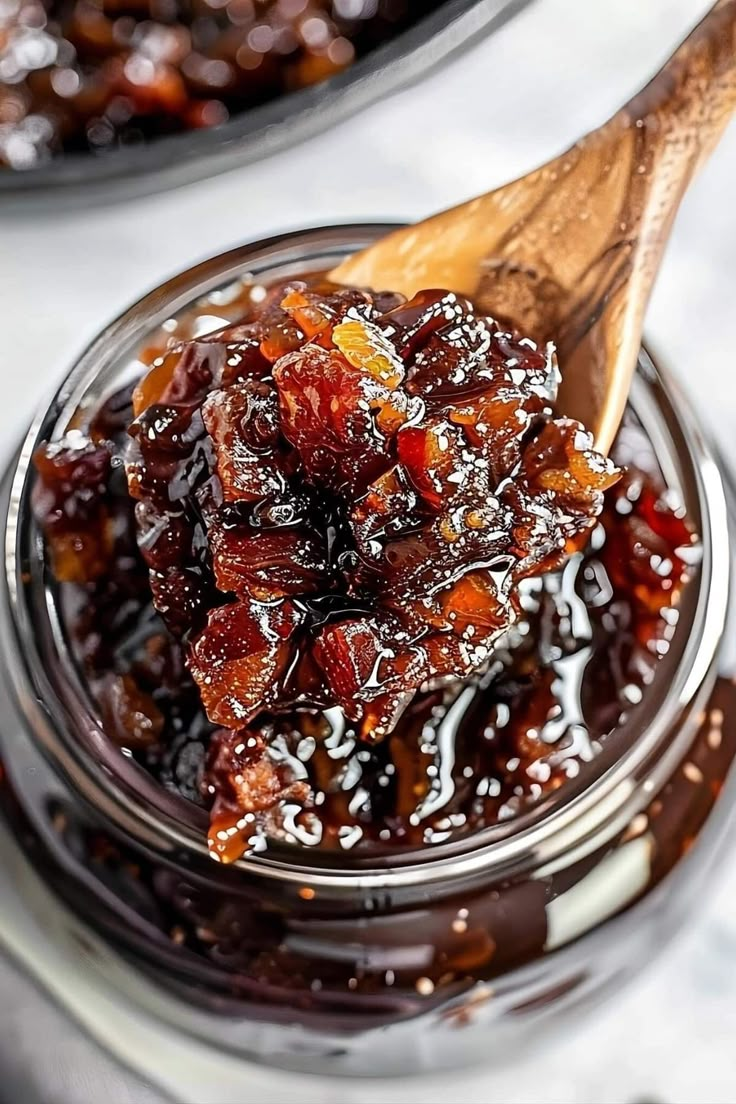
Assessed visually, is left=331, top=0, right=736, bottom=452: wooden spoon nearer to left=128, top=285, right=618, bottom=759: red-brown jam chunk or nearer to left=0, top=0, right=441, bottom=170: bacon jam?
left=128, top=285, right=618, bottom=759: red-brown jam chunk


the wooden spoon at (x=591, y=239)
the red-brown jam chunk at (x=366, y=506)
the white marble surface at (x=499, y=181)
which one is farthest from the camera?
the white marble surface at (x=499, y=181)

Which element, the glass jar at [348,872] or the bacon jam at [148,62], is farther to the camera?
the bacon jam at [148,62]

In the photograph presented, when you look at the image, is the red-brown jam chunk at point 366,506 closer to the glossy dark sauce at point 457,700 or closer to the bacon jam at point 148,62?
the glossy dark sauce at point 457,700

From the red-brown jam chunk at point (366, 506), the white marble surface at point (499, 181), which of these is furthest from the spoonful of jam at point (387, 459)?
the white marble surface at point (499, 181)

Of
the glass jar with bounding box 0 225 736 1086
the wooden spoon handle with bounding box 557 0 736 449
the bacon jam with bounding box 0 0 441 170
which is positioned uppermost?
the bacon jam with bounding box 0 0 441 170

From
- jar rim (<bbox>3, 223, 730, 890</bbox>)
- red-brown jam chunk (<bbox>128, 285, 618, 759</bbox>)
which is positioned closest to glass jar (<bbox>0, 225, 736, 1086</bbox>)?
jar rim (<bbox>3, 223, 730, 890</bbox>)

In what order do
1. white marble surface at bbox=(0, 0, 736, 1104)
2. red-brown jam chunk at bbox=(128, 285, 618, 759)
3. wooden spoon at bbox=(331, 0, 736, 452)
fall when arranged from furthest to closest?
white marble surface at bbox=(0, 0, 736, 1104), wooden spoon at bbox=(331, 0, 736, 452), red-brown jam chunk at bbox=(128, 285, 618, 759)

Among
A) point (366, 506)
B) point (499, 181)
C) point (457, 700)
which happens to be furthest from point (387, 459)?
point (499, 181)

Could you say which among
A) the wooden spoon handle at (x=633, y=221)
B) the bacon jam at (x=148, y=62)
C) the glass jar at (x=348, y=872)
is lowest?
the glass jar at (x=348, y=872)
